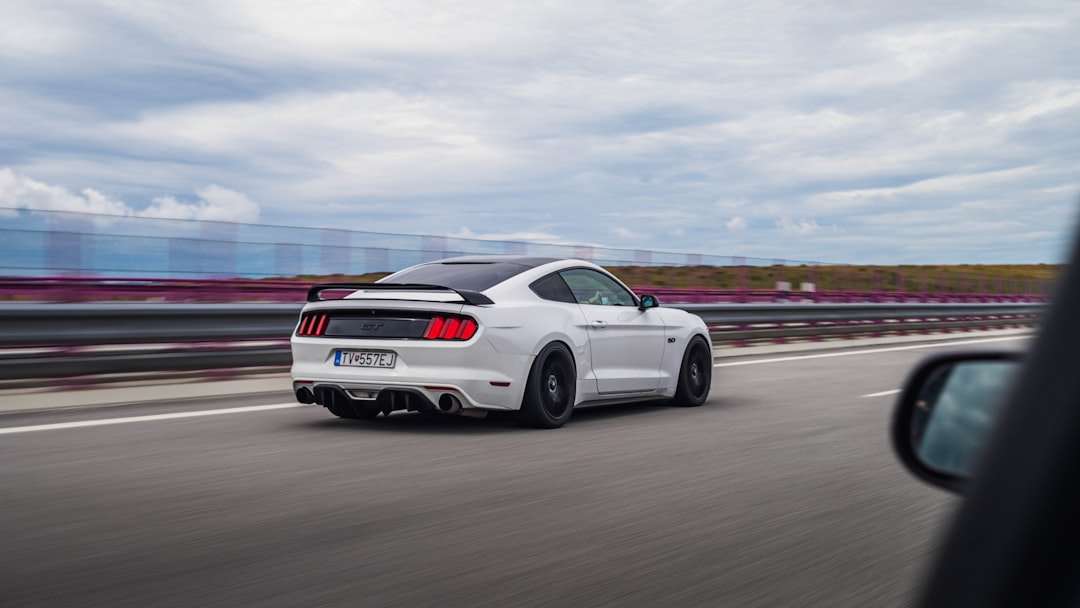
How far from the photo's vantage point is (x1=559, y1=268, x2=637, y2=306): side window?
9148 millimetres

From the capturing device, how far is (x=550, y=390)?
844 cm

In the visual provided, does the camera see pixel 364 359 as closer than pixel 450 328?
No

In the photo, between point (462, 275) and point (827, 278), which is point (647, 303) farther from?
point (827, 278)

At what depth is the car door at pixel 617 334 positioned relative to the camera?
907cm

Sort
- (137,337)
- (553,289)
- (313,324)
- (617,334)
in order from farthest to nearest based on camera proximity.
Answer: (137,337) → (617,334) → (553,289) → (313,324)

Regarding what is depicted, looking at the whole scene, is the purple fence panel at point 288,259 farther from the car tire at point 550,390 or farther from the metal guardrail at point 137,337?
the car tire at point 550,390

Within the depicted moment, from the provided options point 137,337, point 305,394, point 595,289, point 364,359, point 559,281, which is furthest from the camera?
point 137,337

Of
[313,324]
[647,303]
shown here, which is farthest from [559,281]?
[313,324]

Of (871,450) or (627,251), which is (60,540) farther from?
(627,251)

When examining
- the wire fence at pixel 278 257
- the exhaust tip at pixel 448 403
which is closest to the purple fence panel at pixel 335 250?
the wire fence at pixel 278 257

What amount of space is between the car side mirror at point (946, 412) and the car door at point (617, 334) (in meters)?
6.99

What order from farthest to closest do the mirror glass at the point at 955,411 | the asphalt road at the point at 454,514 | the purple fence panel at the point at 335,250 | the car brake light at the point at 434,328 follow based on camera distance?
1. the purple fence panel at the point at 335,250
2. the car brake light at the point at 434,328
3. the asphalt road at the point at 454,514
4. the mirror glass at the point at 955,411

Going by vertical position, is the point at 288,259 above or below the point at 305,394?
above

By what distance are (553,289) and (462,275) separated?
728mm
